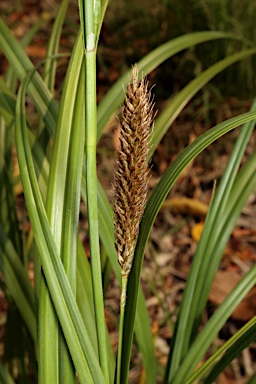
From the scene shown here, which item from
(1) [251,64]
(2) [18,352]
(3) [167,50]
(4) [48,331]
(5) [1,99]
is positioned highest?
(1) [251,64]

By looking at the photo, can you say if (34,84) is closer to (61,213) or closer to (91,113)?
(61,213)

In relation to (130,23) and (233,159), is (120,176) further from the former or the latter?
(130,23)

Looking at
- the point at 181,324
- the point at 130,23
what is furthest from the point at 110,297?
the point at 130,23

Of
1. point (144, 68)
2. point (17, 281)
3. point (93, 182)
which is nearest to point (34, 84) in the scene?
point (144, 68)

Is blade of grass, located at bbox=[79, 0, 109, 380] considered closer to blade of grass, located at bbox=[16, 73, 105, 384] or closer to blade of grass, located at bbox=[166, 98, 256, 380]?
blade of grass, located at bbox=[16, 73, 105, 384]

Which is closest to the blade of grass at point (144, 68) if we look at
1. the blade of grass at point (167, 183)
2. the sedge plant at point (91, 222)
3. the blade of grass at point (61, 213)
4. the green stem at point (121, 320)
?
the sedge plant at point (91, 222)

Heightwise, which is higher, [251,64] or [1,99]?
[251,64]

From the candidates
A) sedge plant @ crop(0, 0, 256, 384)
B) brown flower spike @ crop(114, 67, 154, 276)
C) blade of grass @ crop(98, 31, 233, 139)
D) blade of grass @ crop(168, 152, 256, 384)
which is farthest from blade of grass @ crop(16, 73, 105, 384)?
blade of grass @ crop(98, 31, 233, 139)

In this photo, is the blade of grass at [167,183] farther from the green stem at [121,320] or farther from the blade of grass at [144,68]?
the blade of grass at [144,68]
